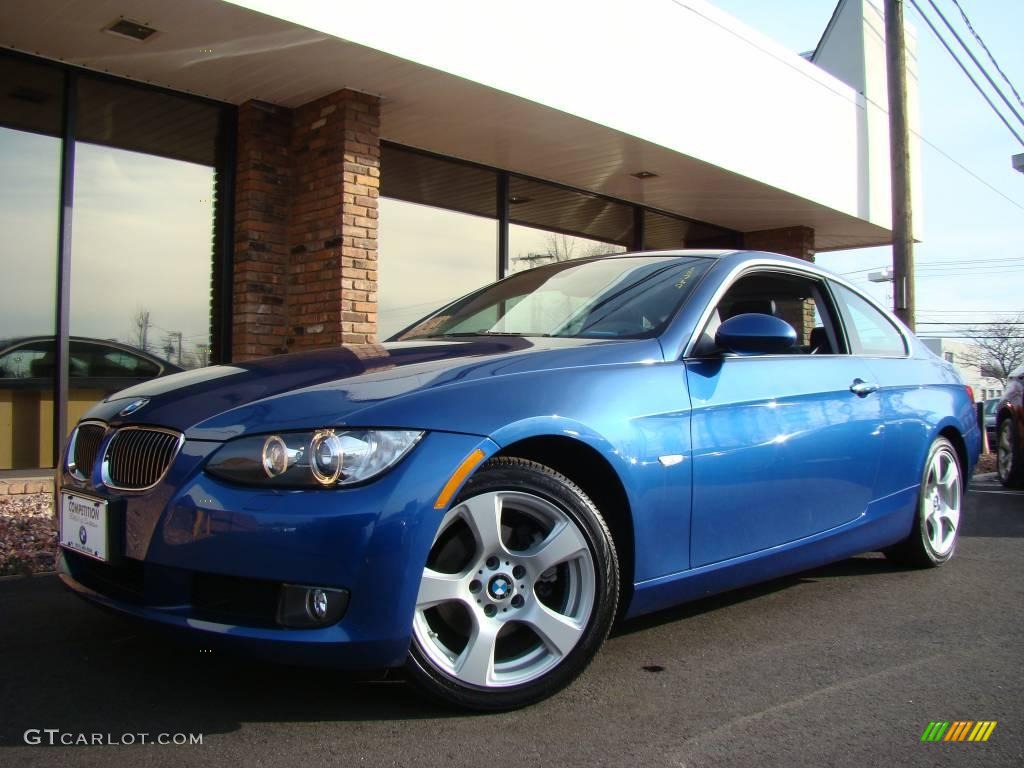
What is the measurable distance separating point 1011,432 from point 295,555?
794cm

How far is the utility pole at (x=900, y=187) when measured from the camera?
10.7 meters

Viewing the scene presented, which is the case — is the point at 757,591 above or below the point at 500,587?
below

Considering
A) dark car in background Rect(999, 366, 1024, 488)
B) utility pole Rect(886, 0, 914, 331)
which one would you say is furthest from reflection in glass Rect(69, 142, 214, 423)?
utility pole Rect(886, 0, 914, 331)

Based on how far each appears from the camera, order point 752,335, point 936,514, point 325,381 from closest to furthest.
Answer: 1. point 325,381
2. point 752,335
3. point 936,514

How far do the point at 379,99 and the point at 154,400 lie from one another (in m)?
5.05

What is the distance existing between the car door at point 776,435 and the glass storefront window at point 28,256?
17.0ft

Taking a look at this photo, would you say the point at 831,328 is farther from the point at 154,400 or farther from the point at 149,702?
the point at 149,702

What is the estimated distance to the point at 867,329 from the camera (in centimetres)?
430

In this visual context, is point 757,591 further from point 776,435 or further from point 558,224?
point 558,224

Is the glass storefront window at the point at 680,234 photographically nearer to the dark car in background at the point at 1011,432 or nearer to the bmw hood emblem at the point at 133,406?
the dark car in background at the point at 1011,432

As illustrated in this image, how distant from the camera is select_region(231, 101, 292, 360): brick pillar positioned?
7293 mm

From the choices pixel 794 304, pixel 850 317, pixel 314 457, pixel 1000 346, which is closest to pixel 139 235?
pixel 794 304

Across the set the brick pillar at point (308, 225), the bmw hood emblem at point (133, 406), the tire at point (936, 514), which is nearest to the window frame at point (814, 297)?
the tire at point (936, 514)

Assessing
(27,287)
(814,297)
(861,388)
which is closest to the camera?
(861,388)
